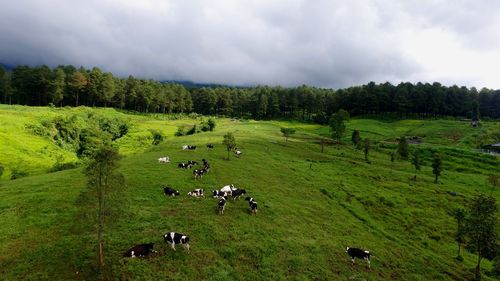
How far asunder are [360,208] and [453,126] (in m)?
117

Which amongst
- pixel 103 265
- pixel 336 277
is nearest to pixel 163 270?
pixel 103 265

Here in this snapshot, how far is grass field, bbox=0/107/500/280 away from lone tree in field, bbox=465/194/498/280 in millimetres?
3063

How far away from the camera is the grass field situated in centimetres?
2447

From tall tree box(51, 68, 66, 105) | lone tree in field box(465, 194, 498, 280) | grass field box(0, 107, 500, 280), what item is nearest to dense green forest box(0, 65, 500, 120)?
tall tree box(51, 68, 66, 105)

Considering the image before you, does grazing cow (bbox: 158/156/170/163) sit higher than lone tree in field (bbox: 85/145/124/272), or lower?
lower

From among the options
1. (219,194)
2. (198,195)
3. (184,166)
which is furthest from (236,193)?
(184,166)

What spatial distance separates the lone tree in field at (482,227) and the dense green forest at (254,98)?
14111 centimetres

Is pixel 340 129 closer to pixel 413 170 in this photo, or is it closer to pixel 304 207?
pixel 413 170

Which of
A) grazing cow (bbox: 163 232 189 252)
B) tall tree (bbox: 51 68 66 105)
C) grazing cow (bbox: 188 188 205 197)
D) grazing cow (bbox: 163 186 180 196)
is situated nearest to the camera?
grazing cow (bbox: 163 232 189 252)

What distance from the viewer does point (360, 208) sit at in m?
48.8

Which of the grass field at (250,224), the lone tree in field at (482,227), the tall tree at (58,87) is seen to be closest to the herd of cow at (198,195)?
the grass field at (250,224)

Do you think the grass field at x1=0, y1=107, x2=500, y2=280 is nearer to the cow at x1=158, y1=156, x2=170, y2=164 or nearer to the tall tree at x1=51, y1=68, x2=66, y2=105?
the cow at x1=158, y1=156, x2=170, y2=164

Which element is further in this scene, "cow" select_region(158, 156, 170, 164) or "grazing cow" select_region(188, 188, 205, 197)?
"cow" select_region(158, 156, 170, 164)

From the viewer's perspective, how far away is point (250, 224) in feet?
107
